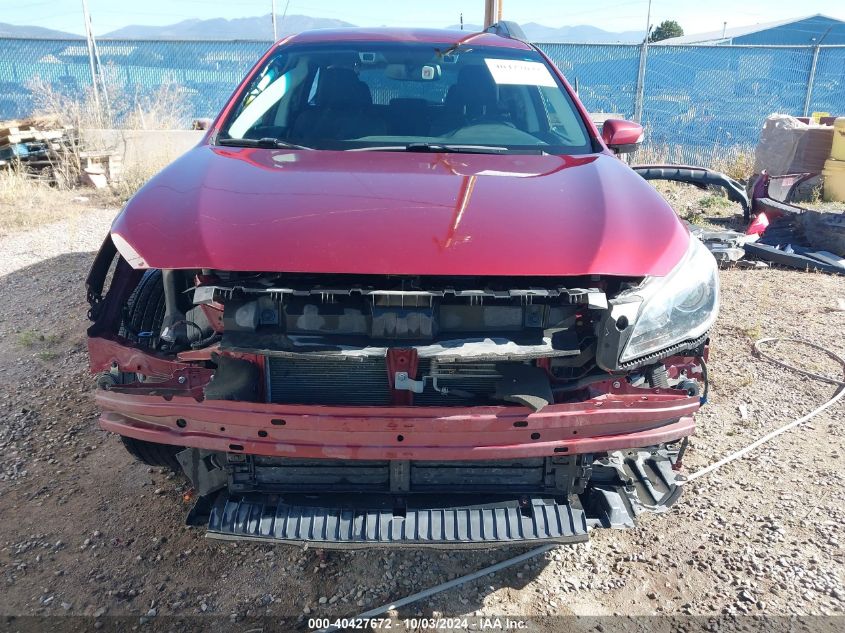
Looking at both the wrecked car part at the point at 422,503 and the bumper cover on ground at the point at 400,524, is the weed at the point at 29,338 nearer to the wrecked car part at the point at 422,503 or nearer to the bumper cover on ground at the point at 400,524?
the wrecked car part at the point at 422,503

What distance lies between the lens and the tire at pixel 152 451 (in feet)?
7.76

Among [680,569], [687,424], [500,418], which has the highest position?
[500,418]

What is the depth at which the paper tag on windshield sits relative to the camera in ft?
11.8

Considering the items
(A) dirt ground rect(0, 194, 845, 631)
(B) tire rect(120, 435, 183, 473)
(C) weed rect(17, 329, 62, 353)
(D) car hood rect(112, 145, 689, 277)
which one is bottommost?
(A) dirt ground rect(0, 194, 845, 631)

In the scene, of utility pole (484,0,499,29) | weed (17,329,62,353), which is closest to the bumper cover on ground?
weed (17,329,62,353)

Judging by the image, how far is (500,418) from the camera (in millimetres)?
2006

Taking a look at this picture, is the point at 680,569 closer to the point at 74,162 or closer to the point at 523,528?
the point at 523,528

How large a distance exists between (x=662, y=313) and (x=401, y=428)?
91 cm

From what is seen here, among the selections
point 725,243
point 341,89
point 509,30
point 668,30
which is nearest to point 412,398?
point 341,89

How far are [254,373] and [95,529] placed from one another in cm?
123

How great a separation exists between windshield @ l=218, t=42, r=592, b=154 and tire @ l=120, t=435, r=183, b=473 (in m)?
1.42

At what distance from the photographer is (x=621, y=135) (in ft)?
11.0

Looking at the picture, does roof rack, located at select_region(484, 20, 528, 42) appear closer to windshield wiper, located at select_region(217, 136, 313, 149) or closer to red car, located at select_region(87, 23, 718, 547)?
windshield wiper, located at select_region(217, 136, 313, 149)

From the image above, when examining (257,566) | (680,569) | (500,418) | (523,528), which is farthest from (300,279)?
(680,569)
